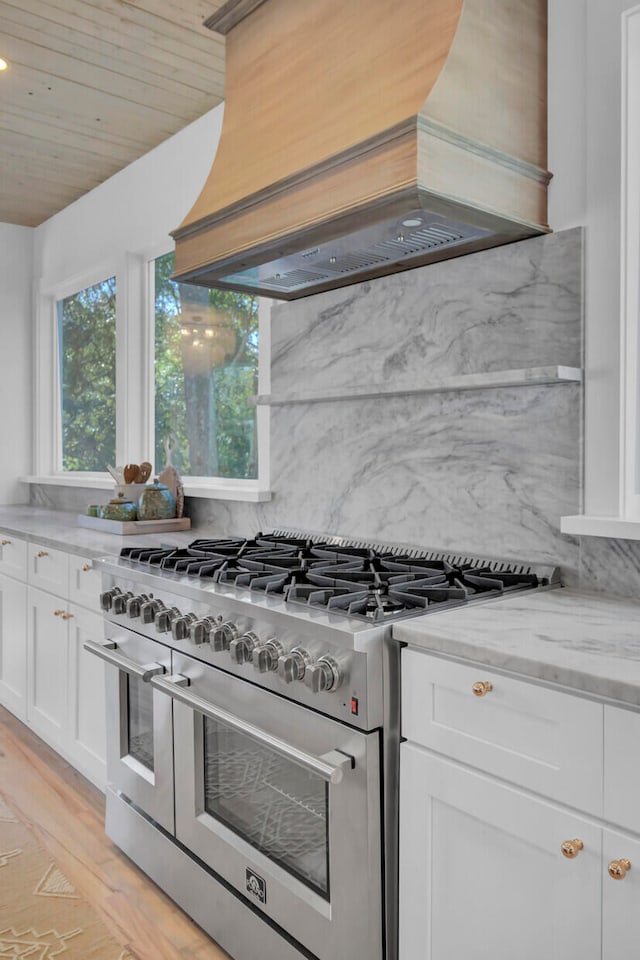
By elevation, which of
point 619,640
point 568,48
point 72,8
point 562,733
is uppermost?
point 72,8

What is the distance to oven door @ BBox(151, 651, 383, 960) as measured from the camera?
1.44 metres

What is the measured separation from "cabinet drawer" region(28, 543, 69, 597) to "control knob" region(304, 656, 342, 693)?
5.28ft

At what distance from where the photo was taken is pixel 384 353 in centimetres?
227

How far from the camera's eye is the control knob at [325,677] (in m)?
1.44

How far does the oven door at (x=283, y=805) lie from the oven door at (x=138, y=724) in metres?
0.06

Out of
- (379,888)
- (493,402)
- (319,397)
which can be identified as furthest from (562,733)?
(319,397)

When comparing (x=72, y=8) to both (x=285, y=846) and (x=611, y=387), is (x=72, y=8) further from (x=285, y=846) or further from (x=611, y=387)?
(x=285, y=846)

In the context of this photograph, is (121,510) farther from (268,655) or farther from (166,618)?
(268,655)

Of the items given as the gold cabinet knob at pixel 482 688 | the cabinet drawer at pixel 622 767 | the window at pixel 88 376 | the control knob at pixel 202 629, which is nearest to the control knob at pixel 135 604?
the control knob at pixel 202 629

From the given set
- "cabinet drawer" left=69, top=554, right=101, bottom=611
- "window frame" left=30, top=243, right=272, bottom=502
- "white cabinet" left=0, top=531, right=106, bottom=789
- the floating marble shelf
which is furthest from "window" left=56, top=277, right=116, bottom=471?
the floating marble shelf

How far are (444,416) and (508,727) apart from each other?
3.43 ft

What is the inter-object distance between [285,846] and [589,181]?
167 cm

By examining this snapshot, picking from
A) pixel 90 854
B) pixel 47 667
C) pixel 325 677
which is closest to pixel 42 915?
pixel 90 854

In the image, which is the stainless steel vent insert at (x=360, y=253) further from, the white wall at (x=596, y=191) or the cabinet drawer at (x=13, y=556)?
the cabinet drawer at (x=13, y=556)
